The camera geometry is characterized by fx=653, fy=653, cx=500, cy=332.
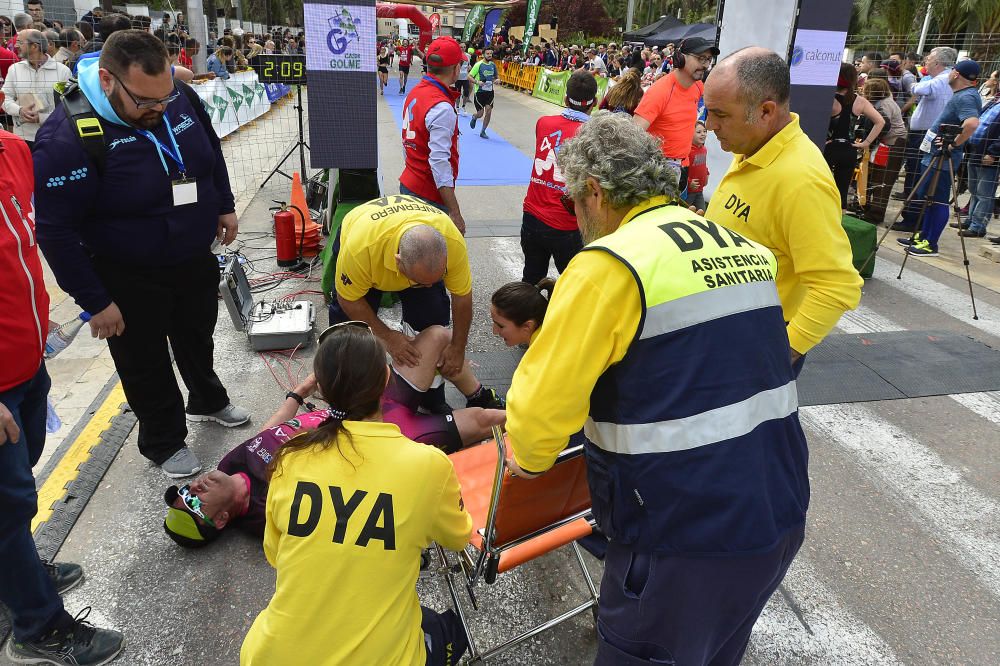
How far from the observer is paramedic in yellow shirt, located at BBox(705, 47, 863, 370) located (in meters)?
2.46

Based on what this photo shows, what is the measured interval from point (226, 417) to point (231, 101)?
1193cm

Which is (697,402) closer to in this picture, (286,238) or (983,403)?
(983,403)

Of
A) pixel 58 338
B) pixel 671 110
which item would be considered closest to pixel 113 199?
pixel 58 338

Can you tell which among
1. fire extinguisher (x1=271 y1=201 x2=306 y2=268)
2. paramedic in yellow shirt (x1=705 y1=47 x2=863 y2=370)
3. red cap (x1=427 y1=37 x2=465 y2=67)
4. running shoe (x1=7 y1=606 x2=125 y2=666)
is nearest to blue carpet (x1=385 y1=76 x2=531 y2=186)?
fire extinguisher (x1=271 y1=201 x2=306 y2=268)

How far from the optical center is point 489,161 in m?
12.2

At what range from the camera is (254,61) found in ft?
25.5

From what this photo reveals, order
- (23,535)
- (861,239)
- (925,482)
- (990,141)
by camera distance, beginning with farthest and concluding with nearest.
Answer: (990,141) < (861,239) < (925,482) < (23,535)

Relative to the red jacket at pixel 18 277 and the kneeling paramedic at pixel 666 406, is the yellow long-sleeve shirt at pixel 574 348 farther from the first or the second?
the red jacket at pixel 18 277

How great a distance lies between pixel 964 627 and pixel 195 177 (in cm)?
404

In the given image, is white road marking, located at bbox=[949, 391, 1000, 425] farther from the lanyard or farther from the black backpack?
the black backpack

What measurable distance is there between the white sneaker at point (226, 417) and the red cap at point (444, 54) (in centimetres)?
292

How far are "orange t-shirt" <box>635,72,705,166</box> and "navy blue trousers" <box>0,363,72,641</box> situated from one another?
4.66m

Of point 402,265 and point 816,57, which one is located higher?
point 816,57

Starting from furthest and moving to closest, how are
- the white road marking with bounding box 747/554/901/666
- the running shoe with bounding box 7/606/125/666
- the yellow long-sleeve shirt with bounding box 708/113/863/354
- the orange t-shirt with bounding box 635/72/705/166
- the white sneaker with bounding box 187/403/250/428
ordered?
the orange t-shirt with bounding box 635/72/705/166 < the white sneaker with bounding box 187/403/250/428 < the white road marking with bounding box 747/554/901/666 < the yellow long-sleeve shirt with bounding box 708/113/863/354 < the running shoe with bounding box 7/606/125/666
